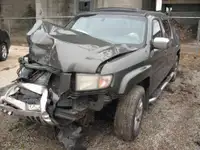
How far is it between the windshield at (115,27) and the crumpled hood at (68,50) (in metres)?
0.49

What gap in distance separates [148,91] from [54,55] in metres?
1.62

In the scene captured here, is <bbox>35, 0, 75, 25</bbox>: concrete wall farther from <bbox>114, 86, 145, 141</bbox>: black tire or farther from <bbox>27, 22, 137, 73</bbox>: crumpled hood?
<bbox>114, 86, 145, 141</bbox>: black tire

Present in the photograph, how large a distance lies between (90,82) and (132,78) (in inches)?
23.0

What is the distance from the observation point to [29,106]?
316cm

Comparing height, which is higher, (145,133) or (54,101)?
(54,101)

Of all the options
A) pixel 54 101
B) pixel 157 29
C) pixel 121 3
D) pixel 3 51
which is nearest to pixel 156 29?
pixel 157 29

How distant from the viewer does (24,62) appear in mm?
3643

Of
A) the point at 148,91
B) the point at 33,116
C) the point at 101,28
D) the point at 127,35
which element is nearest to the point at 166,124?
the point at 148,91

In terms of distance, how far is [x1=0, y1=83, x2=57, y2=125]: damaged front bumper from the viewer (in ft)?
10.1

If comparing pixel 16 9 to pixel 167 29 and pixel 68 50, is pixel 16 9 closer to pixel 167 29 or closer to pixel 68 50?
pixel 167 29

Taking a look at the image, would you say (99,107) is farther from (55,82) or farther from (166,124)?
(166,124)

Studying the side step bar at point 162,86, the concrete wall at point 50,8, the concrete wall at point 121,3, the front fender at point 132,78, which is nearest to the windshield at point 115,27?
the front fender at point 132,78

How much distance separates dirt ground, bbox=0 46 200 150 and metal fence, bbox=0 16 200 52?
10.8ft

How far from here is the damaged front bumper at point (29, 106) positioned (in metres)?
3.09
